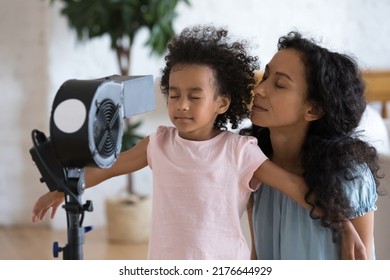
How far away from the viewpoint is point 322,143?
1.42m

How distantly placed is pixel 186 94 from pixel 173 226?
10.6 inches

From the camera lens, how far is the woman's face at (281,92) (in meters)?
1.40

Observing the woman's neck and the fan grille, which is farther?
the woman's neck

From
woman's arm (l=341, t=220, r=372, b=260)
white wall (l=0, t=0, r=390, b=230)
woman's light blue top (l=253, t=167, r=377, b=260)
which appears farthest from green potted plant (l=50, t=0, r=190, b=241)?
woman's arm (l=341, t=220, r=372, b=260)

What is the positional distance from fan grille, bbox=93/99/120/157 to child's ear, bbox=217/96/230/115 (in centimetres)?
30

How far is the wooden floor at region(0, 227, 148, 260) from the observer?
A: 3.22 metres

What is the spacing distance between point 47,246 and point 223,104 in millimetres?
2242

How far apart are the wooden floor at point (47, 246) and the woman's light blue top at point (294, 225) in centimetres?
172

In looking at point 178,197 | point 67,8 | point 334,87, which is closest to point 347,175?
point 334,87

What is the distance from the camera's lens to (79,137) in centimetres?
103

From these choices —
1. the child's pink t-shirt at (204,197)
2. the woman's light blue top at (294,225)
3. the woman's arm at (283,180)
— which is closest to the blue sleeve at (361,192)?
the woman's light blue top at (294,225)

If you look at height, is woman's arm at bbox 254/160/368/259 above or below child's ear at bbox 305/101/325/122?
below

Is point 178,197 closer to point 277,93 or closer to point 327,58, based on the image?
point 277,93

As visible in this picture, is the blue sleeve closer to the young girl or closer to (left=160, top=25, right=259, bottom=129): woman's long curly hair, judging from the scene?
the young girl
